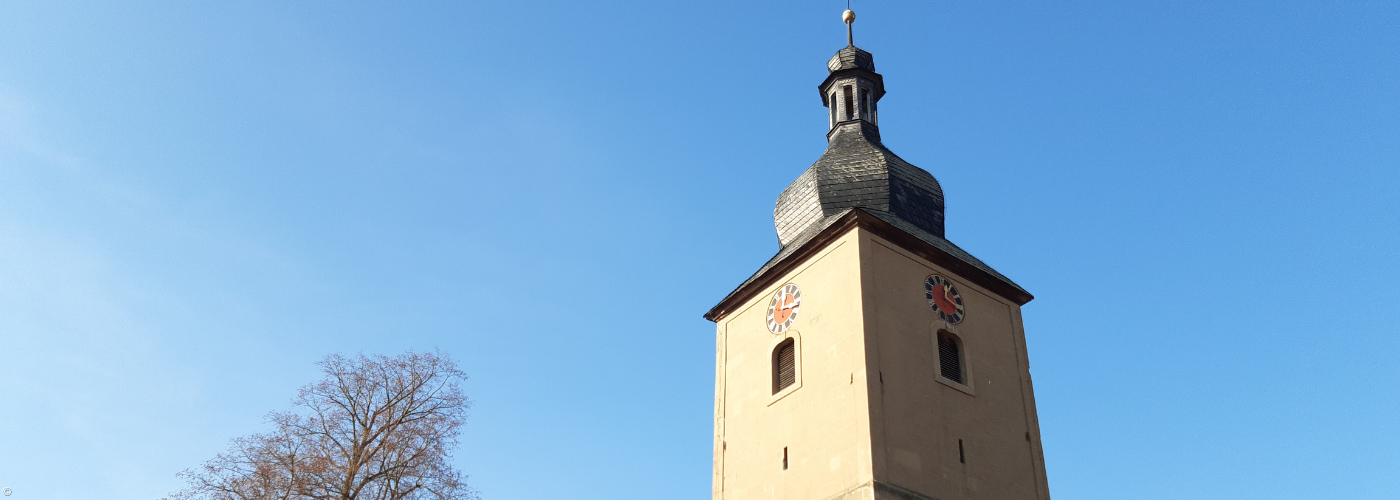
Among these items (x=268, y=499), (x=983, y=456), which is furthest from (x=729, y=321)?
(x=268, y=499)

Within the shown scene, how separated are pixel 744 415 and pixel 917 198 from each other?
6148mm

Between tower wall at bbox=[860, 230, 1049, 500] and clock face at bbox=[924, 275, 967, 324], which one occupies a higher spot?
clock face at bbox=[924, 275, 967, 324]

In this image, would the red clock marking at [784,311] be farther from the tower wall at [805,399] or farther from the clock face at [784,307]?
the tower wall at [805,399]

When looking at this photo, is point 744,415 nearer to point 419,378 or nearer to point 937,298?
point 937,298

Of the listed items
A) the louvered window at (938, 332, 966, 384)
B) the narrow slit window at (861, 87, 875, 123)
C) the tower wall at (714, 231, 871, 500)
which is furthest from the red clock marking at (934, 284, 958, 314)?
the narrow slit window at (861, 87, 875, 123)

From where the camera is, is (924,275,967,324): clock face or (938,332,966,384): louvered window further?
(924,275,967,324): clock face

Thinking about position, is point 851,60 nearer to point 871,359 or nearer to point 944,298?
point 944,298

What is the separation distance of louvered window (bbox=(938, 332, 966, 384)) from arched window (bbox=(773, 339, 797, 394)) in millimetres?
2688

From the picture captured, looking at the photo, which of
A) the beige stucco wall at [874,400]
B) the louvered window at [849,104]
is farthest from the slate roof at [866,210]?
the louvered window at [849,104]

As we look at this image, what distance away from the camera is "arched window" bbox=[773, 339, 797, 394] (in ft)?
71.9

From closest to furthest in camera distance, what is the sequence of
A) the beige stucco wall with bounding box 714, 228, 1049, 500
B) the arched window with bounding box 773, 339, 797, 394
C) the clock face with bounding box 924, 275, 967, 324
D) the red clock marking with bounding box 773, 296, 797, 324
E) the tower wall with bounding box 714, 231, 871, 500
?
the beige stucco wall with bounding box 714, 228, 1049, 500 → the tower wall with bounding box 714, 231, 871, 500 → the arched window with bounding box 773, 339, 797, 394 → the clock face with bounding box 924, 275, 967, 324 → the red clock marking with bounding box 773, 296, 797, 324

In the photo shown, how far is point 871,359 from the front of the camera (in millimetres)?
19812

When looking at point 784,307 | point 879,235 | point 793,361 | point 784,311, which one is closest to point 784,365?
point 793,361

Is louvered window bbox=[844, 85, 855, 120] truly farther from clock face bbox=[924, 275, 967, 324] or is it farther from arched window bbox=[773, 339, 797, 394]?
arched window bbox=[773, 339, 797, 394]
